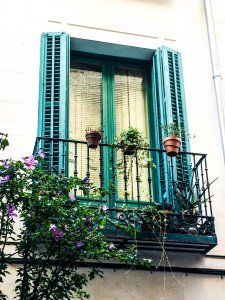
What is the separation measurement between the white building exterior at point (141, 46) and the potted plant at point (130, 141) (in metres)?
1.02

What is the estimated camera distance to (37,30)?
31.8ft

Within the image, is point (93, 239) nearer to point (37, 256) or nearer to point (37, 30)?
point (37, 256)

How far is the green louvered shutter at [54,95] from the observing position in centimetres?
870

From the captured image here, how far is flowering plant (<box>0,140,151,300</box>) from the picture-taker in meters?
7.01

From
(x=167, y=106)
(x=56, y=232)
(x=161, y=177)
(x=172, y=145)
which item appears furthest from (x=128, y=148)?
(x=56, y=232)

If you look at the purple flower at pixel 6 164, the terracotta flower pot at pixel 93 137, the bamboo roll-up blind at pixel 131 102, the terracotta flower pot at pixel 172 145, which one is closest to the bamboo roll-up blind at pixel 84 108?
the bamboo roll-up blind at pixel 131 102

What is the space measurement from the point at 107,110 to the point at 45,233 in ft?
10.1

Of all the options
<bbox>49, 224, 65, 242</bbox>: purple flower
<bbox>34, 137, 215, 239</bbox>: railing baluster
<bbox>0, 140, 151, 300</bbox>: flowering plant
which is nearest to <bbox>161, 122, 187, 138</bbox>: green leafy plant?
<bbox>34, 137, 215, 239</bbox>: railing baluster

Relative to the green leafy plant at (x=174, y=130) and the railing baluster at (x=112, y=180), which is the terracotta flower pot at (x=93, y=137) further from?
the green leafy plant at (x=174, y=130)

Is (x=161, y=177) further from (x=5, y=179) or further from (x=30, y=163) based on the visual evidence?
(x=5, y=179)

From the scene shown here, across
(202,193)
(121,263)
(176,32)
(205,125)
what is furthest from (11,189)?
(176,32)

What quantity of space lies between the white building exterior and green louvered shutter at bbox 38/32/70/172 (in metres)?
0.14

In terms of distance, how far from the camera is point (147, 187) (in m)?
9.30

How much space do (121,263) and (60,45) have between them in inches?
125
